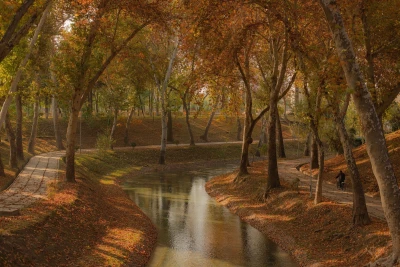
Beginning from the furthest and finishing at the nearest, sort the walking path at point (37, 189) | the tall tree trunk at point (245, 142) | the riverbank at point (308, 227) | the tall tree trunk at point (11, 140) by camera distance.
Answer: the tall tree trunk at point (245, 142)
the tall tree trunk at point (11, 140)
the walking path at point (37, 189)
the riverbank at point (308, 227)

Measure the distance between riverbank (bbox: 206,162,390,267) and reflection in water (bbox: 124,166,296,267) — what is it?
2.26 ft

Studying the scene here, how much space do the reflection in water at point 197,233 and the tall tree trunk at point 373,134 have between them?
639 cm

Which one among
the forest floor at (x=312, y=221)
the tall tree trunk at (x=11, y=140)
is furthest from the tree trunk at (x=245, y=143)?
the tall tree trunk at (x=11, y=140)

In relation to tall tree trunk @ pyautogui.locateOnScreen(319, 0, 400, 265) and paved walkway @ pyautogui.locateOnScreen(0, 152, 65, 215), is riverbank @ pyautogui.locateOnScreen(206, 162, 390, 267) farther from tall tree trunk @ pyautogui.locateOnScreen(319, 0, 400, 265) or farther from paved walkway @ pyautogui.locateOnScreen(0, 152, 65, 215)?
paved walkway @ pyautogui.locateOnScreen(0, 152, 65, 215)

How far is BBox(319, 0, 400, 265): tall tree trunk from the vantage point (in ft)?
35.7

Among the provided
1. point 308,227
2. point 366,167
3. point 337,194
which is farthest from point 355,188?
point 366,167

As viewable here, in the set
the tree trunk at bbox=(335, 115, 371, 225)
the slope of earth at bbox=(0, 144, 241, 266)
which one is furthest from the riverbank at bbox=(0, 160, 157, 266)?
the tree trunk at bbox=(335, 115, 371, 225)

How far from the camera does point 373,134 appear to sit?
10977mm

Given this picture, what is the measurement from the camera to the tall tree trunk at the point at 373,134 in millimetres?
10875

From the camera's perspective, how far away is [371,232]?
52.5 ft

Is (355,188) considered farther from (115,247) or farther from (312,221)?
(115,247)

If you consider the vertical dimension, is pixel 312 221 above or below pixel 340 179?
below

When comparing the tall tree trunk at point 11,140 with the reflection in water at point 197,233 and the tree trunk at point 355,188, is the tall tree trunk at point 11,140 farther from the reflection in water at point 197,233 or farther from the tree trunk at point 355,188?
the tree trunk at point 355,188

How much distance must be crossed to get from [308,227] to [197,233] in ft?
17.6
